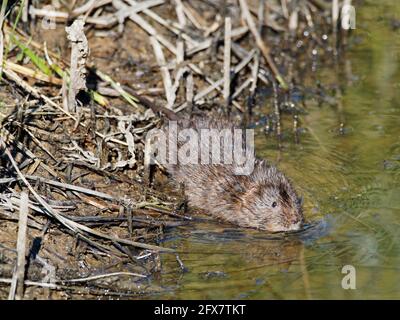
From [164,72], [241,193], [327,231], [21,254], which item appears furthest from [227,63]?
[21,254]

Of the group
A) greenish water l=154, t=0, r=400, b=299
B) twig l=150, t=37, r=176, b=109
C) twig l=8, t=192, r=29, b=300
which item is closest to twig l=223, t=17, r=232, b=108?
twig l=150, t=37, r=176, b=109

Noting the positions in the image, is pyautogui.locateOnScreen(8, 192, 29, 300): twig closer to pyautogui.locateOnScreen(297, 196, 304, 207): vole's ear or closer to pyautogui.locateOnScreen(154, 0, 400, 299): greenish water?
pyautogui.locateOnScreen(154, 0, 400, 299): greenish water

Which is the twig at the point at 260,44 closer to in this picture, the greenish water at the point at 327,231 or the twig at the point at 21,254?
the greenish water at the point at 327,231

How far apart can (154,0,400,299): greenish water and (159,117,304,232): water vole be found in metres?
0.15

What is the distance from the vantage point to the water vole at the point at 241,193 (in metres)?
6.57

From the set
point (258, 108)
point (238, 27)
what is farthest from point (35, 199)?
point (238, 27)

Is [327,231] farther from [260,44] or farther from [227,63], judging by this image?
[260,44]

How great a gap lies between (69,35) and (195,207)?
5.46ft

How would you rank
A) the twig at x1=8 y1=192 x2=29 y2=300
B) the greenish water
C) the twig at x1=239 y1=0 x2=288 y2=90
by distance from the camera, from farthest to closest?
the twig at x1=239 y1=0 x2=288 y2=90 < the greenish water < the twig at x1=8 y1=192 x2=29 y2=300

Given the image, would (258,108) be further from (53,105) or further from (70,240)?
(70,240)

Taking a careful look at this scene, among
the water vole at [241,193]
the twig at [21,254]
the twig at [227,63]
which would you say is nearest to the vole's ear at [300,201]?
the water vole at [241,193]

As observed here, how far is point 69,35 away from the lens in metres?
6.62

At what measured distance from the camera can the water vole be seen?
6574 mm

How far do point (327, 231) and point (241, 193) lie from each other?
78 cm
